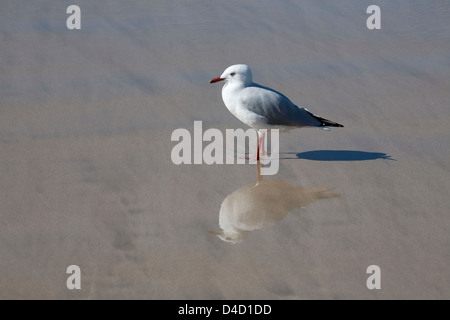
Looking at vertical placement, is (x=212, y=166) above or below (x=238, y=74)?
below

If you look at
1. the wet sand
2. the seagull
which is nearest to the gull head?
the seagull

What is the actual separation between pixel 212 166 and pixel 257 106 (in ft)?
1.99

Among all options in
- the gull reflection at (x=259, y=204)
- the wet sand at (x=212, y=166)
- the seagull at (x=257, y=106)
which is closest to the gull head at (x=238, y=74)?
the seagull at (x=257, y=106)

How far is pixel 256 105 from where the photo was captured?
15.9ft

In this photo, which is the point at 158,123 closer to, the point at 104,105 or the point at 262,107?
the point at 104,105

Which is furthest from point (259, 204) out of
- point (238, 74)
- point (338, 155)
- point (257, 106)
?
point (238, 74)

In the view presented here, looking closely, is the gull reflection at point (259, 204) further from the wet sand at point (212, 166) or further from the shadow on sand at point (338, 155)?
the shadow on sand at point (338, 155)

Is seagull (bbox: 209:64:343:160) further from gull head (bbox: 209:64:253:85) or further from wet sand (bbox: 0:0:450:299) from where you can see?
wet sand (bbox: 0:0:450:299)

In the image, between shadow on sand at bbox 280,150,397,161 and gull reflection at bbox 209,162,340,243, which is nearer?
gull reflection at bbox 209,162,340,243

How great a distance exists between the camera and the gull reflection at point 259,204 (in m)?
4.09

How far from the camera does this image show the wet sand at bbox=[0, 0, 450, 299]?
12.0 ft

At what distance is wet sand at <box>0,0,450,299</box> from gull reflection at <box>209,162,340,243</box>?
0.02 metres

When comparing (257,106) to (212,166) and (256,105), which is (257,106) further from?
(212,166)

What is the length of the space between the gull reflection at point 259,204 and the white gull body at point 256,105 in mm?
468
